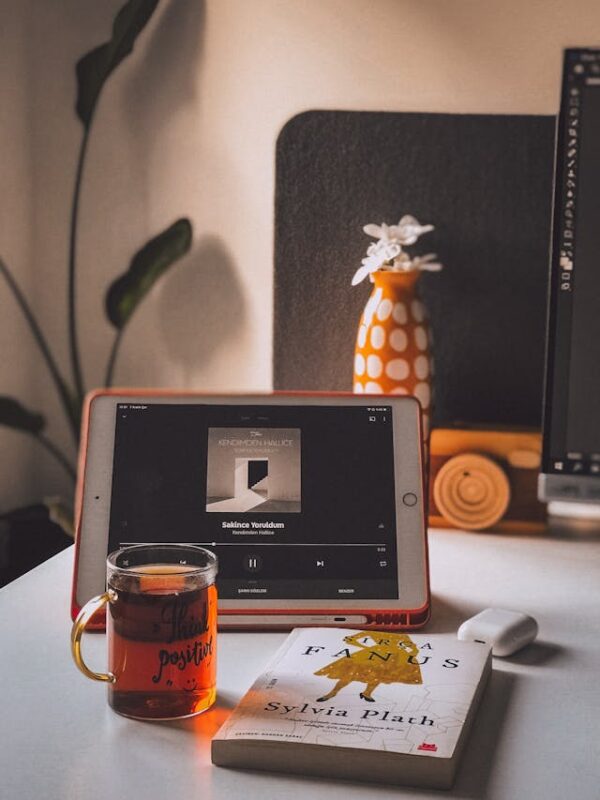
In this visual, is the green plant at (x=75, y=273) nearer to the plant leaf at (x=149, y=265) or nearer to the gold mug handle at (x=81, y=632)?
the plant leaf at (x=149, y=265)

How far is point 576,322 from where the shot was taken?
1020 mm

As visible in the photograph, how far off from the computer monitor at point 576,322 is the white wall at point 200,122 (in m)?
0.34

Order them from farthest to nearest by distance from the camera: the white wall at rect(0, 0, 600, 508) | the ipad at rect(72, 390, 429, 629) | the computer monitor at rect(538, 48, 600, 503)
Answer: the white wall at rect(0, 0, 600, 508), the computer monitor at rect(538, 48, 600, 503), the ipad at rect(72, 390, 429, 629)

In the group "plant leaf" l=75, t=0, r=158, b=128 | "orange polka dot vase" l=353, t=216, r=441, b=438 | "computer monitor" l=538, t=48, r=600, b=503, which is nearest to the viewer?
"computer monitor" l=538, t=48, r=600, b=503

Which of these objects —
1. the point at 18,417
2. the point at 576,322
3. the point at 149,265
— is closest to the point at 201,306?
the point at 149,265

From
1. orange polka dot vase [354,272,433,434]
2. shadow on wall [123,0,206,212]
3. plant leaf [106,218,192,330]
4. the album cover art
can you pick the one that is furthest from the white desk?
shadow on wall [123,0,206,212]

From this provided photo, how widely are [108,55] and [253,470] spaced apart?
0.87m

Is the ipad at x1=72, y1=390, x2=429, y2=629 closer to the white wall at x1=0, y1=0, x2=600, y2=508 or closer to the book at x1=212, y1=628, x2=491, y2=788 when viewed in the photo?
the book at x1=212, y1=628, x2=491, y2=788

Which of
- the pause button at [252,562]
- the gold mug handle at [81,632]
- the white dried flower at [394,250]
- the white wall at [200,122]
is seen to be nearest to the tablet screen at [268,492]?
the pause button at [252,562]

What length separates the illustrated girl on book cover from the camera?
2.29 ft

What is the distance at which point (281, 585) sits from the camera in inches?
34.3

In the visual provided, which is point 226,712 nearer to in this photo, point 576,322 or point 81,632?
point 81,632

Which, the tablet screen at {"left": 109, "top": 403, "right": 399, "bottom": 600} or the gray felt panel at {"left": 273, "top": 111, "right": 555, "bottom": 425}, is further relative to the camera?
the gray felt panel at {"left": 273, "top": 111, "right": 555, "bottom": 425}

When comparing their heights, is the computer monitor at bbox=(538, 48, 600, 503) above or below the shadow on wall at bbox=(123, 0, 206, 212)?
below
